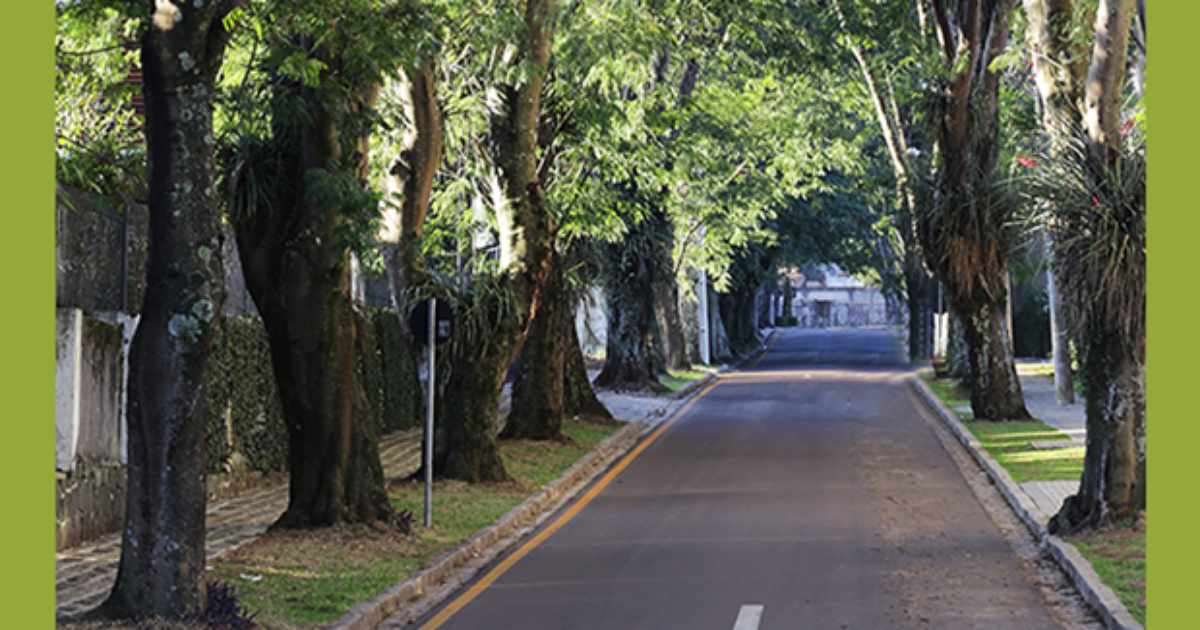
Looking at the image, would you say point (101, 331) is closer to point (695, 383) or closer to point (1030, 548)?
point (1030, 548)

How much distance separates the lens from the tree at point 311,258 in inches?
448

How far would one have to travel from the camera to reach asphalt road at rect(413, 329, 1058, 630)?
890cm

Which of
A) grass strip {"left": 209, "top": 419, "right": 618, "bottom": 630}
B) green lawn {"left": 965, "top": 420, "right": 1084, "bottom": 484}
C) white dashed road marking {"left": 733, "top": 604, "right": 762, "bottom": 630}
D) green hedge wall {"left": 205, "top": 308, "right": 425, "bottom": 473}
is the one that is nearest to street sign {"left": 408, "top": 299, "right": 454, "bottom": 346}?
green hedge wall {"left": 205, "top": 308, "right": 425, "bottom": 473}

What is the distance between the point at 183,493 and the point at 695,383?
30.3 meters

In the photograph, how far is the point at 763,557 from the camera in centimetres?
1112

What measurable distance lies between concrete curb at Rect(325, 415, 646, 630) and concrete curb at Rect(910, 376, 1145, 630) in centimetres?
526

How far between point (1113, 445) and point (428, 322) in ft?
23.0

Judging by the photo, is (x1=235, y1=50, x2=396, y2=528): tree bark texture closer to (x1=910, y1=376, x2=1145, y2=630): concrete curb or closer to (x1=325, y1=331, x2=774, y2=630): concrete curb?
(x1=325, y1=331, x2=774, y2=630): concrete curb

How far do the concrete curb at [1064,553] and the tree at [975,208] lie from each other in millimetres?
4019

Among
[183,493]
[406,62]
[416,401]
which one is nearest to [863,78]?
[416,401]

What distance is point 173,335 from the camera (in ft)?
25.9

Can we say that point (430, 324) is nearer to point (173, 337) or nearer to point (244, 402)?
point (244, 402)

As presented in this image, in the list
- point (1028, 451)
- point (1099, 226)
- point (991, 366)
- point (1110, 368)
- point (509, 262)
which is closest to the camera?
point (1099, 226)

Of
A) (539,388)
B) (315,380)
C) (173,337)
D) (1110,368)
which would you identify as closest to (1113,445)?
(1110,368)
